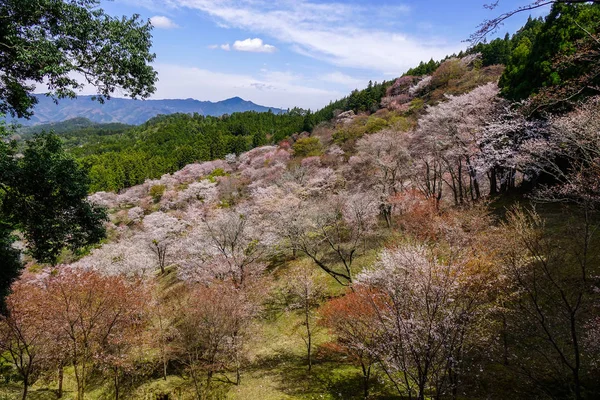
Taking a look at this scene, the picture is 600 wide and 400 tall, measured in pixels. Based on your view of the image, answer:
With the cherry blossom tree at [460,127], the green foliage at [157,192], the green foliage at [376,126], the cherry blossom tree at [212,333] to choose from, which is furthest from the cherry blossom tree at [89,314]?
the green foliage at [157,192]

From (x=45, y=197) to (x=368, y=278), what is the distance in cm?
1409

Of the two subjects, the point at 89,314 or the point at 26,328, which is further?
the point at 26,328

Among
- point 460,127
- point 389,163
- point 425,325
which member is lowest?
point 425,325

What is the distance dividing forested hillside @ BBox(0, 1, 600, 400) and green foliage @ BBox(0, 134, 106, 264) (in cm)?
5

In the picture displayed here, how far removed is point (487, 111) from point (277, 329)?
22.7 meters

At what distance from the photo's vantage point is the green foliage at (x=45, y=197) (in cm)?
863

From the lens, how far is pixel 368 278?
1672cm

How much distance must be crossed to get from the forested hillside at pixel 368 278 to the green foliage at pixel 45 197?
0.17 feet

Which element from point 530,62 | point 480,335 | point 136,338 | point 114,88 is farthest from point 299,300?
point 530,62

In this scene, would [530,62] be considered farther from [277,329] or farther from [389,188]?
[277,329]

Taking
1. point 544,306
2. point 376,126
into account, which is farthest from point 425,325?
point 376,126

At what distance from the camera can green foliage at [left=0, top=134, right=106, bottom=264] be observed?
8633 millimetres

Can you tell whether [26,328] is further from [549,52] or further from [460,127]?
[549,52]

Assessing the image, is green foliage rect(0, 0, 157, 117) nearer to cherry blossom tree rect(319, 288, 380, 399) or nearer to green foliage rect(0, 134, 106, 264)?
green foliage rect(0, 134, 106, 264)
